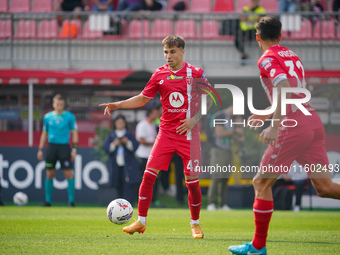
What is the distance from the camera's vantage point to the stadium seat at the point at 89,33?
19.0 meters

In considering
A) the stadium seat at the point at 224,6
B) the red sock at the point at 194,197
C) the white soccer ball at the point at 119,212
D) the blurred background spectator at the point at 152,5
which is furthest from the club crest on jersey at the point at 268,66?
the stadium seat at the point at 224,6

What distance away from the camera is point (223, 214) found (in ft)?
40.5

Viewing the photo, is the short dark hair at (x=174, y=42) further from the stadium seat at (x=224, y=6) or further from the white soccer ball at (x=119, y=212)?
the stadium seat at (x=224, y=6)

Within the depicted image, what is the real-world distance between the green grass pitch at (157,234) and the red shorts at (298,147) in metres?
1.02

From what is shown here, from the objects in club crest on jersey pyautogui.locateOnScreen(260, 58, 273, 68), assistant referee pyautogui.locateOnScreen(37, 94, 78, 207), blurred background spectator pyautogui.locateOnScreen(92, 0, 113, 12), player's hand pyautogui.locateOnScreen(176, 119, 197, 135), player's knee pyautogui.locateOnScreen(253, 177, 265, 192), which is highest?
blurred background spectator pyautogui.locateOnScreen(92, 0, 113, 12)

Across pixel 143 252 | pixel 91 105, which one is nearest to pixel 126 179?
pixel 91 105

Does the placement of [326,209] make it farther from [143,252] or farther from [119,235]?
[143,252]

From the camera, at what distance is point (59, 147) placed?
14164mm

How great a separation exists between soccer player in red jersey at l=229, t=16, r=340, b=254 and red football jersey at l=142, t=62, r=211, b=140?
178 centimetres

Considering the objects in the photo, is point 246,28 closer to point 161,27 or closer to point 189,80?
point 161,27

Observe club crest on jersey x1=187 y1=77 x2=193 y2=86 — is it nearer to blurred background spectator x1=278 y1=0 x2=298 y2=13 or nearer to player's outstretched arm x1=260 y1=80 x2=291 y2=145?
player's outstretched arm x1=260 y1=80 x2=291 y2=145

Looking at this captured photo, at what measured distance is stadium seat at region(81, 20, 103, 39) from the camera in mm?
18984

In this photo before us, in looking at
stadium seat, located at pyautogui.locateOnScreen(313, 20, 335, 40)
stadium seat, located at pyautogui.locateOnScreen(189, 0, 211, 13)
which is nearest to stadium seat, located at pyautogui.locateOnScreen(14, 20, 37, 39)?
stadium seat, located at pyautogui.locateOnScreen(189, 0, 211, 13)

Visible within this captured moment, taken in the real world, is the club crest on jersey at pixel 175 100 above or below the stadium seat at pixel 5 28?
below
